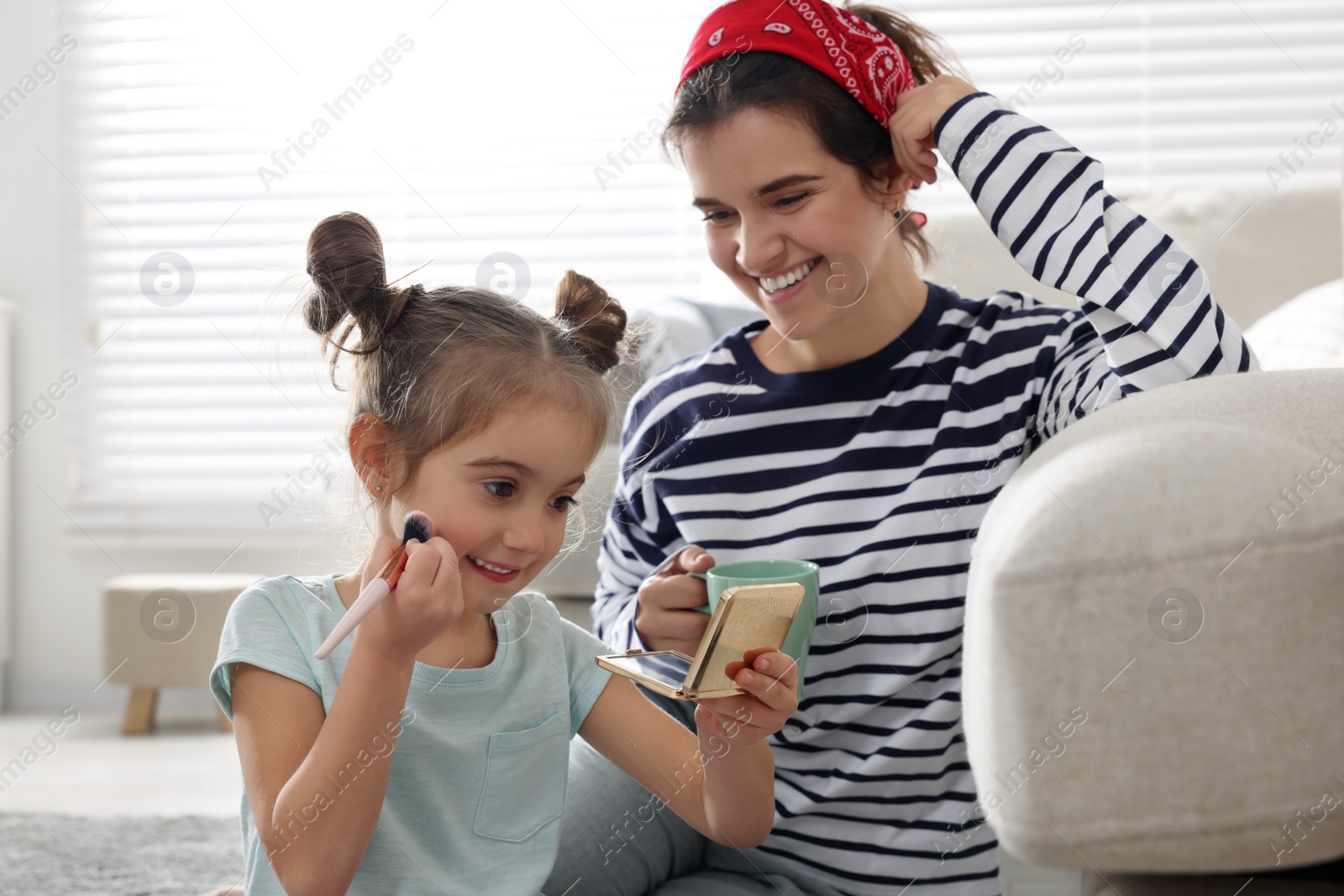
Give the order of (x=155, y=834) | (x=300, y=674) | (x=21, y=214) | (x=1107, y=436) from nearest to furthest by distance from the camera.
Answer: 1. (x=1107, y=436)
2. (x=300, y=674)
3. (x=155, y=834)
4. (x=21, y=214)

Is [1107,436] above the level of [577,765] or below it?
above

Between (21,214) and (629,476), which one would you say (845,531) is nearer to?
(629,476)

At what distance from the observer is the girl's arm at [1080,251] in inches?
34.5

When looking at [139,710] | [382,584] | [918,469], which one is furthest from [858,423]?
[139,710]

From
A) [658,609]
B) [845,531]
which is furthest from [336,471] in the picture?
[845,531]

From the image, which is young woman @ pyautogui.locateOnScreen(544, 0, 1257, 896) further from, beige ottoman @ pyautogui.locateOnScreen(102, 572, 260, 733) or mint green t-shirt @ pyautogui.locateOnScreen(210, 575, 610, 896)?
beige ottoman @ pyautogui.locateOnScreen(102, 572, 260, 733)

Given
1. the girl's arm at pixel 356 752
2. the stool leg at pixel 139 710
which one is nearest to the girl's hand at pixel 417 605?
the girl's arm at pixel 356 752

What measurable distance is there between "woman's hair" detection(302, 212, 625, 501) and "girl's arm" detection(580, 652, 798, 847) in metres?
0.25

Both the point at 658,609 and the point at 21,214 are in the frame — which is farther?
the point at 21,214

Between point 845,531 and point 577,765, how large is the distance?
1.17 feet

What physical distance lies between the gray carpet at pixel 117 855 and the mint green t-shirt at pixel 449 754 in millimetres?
872

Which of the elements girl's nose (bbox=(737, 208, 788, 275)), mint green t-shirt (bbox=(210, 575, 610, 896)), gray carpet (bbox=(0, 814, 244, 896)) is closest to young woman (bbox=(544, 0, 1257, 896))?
girl's nose (bbox=(737, 208, 788, 275))

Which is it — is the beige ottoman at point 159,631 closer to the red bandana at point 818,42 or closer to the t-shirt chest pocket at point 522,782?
the t-shirt chest pocket at point 522,782

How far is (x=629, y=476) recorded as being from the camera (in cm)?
117
